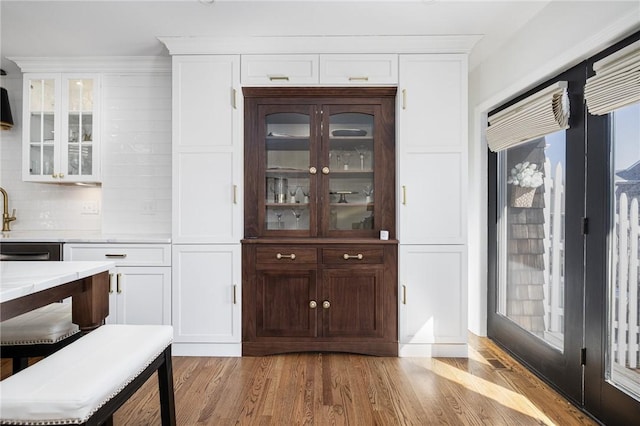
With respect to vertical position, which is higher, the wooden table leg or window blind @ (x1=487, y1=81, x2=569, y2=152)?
window blind @ (x1=487, y1=81, x2=569, y2=152)

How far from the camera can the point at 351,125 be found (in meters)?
2.95

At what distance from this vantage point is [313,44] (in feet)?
9.18

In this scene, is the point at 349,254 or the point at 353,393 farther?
the point at 349,254

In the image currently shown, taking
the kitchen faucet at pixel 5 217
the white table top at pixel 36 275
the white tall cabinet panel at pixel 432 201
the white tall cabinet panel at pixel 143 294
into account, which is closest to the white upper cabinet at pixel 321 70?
the white tall cabinet panel at pixel 432 201

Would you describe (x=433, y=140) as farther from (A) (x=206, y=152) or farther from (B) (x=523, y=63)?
(A) (x=206, y=152)

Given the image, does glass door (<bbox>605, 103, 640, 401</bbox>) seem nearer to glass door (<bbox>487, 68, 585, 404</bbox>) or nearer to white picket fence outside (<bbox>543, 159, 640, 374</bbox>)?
white picket fence outside (<bbox>543, 159, 640, 374</bbox>)

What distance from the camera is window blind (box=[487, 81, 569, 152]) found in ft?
7.26

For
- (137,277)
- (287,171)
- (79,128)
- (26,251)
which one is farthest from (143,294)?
(79,128)

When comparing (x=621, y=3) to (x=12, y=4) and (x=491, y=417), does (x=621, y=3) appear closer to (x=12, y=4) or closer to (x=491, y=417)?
(x=491, y=417)

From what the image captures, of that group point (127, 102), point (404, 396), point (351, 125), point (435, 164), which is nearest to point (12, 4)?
point (127, 102)

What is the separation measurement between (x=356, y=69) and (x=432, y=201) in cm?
119

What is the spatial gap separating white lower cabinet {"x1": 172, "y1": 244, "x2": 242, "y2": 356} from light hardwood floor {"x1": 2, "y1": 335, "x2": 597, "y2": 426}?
5.0 inches

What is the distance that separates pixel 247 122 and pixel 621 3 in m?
2.37

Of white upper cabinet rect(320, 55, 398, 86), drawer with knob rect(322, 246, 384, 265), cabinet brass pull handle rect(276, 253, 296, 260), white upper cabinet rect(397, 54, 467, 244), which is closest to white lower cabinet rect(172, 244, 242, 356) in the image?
cabinet brass pull handle rect(276, 253, 296, 260)
